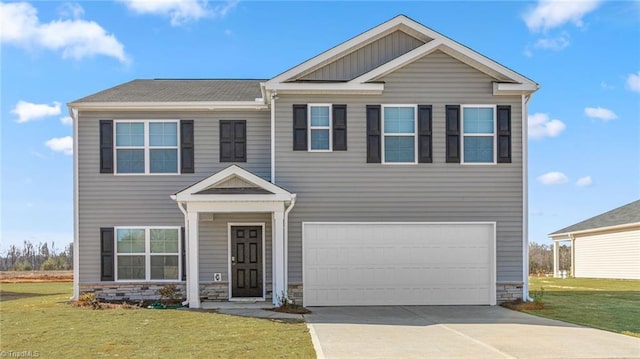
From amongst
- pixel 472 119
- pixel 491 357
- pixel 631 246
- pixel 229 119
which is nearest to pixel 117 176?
pixel 229 119

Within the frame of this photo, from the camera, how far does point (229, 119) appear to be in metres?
16.5

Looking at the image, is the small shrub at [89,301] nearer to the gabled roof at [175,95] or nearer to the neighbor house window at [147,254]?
the neighbor house window at [147,254]

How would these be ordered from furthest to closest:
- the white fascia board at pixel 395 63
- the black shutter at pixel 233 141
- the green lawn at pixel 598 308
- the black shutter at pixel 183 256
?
1. the black shutter at pixel 233 141
2. the black shutter at pixel 183 256
3. the white fascia board at pixel 395 63
4. the green lawn at pixel 598 308

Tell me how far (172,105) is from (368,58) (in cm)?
517

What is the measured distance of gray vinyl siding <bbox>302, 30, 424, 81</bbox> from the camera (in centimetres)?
1577

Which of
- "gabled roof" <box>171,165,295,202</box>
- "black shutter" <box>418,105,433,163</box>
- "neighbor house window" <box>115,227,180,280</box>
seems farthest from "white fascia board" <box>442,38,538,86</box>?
"neighbor house window" <box>115,227,180,280</box>

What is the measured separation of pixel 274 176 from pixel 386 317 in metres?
4.47

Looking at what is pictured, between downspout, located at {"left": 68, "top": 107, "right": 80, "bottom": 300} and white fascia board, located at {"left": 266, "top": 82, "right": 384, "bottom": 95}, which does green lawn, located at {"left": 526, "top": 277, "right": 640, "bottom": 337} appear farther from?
downspout, located at {"left": 68, "top": 107, "right": 80, "bottom": 300}

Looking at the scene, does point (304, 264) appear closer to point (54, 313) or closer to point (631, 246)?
point (54, 313)

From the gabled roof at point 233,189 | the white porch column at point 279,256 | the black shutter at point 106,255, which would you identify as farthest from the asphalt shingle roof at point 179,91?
the white porch column at point 279,256

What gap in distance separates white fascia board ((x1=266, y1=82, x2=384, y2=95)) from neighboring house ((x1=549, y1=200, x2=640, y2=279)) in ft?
55.7

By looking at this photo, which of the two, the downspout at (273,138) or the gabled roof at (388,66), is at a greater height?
the gabled roof at (388,66)

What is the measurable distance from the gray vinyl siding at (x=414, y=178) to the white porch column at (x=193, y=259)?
2.29 m

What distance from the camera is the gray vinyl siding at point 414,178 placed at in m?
15.6
